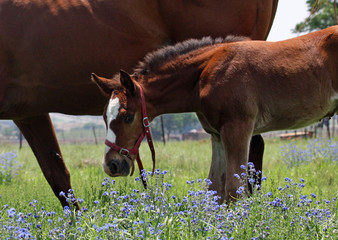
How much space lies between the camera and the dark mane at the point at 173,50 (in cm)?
404

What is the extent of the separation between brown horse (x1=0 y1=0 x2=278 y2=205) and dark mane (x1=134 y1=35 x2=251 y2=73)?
0.91 feet

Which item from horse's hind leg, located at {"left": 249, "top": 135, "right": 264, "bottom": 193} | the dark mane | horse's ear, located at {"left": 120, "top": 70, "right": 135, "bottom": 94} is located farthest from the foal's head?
horse's hind leg, located at {"left": 249, "top": 135, "right": 264, "bottom": 193}

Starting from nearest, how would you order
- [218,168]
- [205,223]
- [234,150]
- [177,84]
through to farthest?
1. [205,223]
2. [234,150]
3. [177,84]
4. [218,168]

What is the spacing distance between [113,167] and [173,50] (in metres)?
1.25

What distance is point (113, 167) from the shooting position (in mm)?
3658

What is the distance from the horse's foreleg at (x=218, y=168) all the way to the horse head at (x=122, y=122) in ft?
2.54

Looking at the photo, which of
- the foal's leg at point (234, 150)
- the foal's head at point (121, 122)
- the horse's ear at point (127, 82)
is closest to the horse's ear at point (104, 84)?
the foal's head at point (121, 122)

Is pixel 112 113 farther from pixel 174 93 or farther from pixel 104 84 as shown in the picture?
pixel 174 93

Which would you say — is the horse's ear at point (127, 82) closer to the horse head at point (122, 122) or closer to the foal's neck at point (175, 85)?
the horse head at point (122, 122)

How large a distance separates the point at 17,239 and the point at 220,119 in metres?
1.92

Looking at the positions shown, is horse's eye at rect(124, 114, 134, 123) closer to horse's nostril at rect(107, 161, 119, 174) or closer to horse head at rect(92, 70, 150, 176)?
horse head at rect(92, 70, 150, 176)

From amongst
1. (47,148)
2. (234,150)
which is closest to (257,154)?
(234,150)

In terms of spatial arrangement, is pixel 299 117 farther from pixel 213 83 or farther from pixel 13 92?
pixel 13 92

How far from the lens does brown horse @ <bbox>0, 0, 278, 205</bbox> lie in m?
4.25
